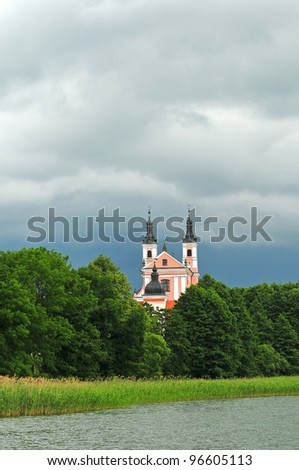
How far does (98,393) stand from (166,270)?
115 m

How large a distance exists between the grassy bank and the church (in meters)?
57.5

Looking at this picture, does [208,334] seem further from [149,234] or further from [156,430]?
[149,234]

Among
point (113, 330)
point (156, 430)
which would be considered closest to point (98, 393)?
point (156, 430)

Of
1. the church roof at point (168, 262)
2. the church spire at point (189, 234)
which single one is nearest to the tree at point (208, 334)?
the church roof at point (168, 262)

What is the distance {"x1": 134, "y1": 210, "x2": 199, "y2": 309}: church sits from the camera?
127625mm

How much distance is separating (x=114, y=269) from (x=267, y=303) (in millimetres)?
26872

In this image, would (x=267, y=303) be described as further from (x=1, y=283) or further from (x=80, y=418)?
(x=80, y=418)

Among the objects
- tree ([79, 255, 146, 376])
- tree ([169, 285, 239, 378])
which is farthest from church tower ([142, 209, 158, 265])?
tree ([79, 255, 146, 376])

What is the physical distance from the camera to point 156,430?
3725 cm

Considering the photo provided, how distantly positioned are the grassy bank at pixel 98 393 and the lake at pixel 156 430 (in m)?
Answer: 1.05

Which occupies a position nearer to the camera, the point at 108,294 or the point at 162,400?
the point at 162,400

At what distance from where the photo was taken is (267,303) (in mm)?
114875
